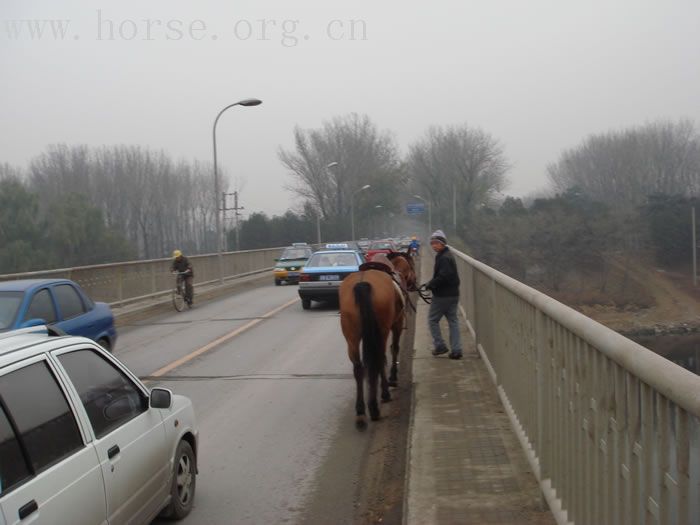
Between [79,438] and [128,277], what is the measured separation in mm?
18319

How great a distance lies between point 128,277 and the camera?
21.0 meters

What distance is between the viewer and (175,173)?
9019 centimetres

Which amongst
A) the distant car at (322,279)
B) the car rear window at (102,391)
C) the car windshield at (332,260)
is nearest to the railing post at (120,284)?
the distant car at (322,279)

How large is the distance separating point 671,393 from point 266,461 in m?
4.70

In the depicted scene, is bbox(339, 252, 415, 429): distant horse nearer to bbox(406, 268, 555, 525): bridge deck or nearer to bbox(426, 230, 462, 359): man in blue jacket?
bbox(406, 268, 555, 525): bridge deck

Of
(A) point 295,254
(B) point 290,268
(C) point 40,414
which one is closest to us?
(C) point 40,414

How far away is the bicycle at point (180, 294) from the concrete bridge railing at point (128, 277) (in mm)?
1548

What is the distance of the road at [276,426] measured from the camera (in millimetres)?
5262

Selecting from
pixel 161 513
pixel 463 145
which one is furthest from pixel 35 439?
pixel 463 145

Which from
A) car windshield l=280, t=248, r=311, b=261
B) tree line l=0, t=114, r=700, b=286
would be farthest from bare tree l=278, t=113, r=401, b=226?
car windshield l=280, t=248, r=311, b=261

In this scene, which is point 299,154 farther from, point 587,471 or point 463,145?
point 587,471

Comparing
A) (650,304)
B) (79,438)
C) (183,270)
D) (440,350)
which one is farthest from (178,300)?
(79,438)

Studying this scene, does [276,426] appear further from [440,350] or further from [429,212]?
[429,212]

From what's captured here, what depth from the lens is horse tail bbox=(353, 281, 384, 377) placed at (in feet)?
23.4
